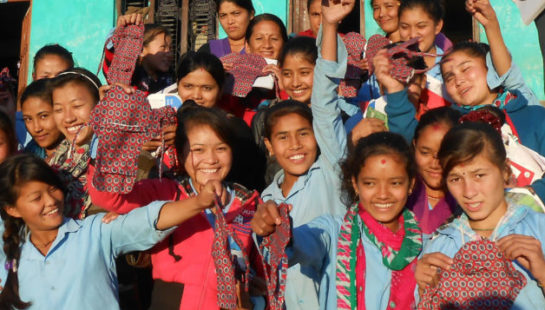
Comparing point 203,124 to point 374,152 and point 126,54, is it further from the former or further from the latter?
point 126,54

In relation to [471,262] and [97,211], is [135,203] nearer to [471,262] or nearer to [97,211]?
[97,211]

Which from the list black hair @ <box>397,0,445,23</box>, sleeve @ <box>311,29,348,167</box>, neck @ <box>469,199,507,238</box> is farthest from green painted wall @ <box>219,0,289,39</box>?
neck @ <box>469,199,507,238</box>

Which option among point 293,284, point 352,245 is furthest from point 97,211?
point 352,245

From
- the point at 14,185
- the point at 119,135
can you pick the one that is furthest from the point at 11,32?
the point at 119,135

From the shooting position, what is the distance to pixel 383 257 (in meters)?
2.84

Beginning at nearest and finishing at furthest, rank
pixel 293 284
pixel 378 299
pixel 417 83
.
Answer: pixel 378 299, pixel 293 284, pixel 417 83

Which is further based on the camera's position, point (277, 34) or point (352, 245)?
point (277, 34)

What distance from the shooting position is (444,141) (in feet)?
9.34

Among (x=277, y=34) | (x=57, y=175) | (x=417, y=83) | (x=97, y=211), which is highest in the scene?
(x=277, y=34)

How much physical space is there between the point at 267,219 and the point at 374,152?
31.7 inches

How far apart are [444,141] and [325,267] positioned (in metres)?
0.77

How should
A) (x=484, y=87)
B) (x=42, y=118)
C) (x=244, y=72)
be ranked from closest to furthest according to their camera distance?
(x=484, y=87)
(x=42, y=118)
(x=244, y=72)

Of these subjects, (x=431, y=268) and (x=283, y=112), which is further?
(x=283, y=112)

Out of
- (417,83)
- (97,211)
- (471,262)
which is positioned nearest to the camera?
(471,262)
